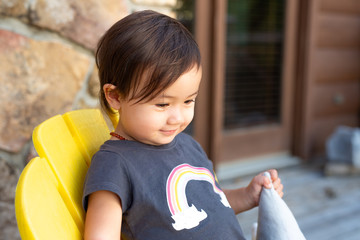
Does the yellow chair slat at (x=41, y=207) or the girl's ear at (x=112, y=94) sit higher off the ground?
the girl's ear at (x=112, y=94)

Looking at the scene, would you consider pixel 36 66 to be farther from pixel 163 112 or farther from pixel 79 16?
A: pixel 163 112

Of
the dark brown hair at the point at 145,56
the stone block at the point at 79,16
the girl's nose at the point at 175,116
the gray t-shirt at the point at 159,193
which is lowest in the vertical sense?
the gray t-shirt at the point at 159,193

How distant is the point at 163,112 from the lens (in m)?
0.89

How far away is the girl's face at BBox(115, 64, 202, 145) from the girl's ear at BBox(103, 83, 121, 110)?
18 mm

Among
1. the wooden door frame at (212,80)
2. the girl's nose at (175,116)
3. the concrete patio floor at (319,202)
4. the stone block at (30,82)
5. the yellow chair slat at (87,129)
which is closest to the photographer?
the girl's nose at (175,116)

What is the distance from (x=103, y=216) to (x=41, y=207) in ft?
0.49

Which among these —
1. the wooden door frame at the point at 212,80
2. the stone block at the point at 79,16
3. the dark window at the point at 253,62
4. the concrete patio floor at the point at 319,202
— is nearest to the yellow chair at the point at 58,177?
the stone block at the point at 79,16

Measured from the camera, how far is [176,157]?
0.99 meters

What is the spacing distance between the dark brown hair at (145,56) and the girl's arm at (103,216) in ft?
0.80

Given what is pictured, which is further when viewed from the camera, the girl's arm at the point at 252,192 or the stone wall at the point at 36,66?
the stone wall at the point at 36,66

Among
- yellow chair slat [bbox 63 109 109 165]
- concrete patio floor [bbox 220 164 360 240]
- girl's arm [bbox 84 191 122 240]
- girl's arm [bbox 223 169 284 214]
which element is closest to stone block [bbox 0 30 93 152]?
yellow chair slat [bbox 63 109 109 165]

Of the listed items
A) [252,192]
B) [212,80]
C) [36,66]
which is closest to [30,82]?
[36,66]

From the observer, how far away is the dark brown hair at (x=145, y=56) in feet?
2.79

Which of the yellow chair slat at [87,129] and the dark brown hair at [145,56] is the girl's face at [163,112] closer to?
the dark brown hair at [145,56]
